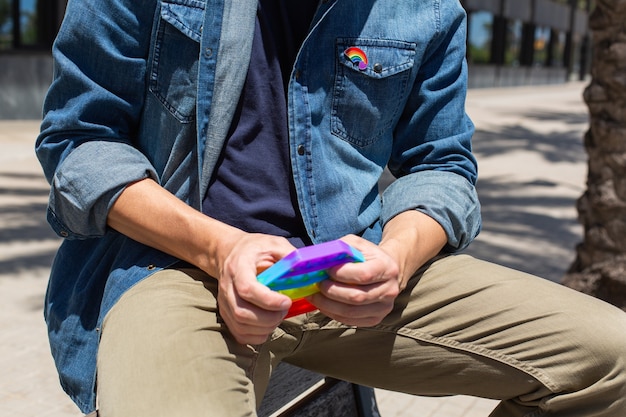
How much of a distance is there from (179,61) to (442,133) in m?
0.67

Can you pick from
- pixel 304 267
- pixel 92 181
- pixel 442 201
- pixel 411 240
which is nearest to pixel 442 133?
pixel 442 201

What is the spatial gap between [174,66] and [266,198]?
35 cm

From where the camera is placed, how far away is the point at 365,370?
192 centimetres

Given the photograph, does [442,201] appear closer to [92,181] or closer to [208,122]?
[208,122]

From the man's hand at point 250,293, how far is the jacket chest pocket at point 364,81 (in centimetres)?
49

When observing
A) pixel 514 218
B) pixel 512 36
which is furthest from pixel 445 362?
pixel 512 36

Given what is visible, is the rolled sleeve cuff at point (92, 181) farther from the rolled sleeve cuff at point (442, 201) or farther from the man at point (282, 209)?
the rolled sleeve cuff at point (442, 201)

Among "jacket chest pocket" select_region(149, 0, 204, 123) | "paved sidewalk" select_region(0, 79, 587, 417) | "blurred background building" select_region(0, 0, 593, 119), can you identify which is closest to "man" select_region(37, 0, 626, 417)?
"jacket chest pocket" select_region(149, 0, 204, 123)

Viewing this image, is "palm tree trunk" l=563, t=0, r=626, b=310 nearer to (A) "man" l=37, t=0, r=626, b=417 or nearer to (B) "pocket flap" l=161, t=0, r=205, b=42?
(A) "man" l=37, t=0, r=626, b=417

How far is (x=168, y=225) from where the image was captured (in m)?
1.62

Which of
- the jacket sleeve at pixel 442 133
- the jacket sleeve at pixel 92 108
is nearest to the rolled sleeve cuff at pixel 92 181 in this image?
the jacket sleeve at pixel 92 108

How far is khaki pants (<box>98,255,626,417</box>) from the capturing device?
1416 millimetres

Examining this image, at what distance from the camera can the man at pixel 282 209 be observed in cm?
160

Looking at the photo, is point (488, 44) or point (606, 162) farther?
point (488, 44)
